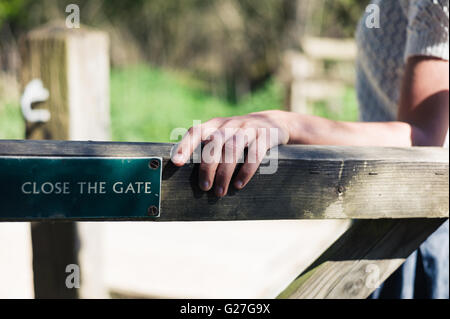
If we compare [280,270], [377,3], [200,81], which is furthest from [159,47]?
[377,3]

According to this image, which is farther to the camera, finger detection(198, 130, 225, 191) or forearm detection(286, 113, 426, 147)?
forearm detection(286, 113, 426, 147)

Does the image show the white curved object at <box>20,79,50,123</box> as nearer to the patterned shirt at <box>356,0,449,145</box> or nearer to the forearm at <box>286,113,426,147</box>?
the patterned shirt at <box>356,0,449,145</box>

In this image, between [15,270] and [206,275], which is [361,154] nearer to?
[206,275]

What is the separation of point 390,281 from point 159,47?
1398 centimetres

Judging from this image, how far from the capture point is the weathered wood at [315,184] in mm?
968

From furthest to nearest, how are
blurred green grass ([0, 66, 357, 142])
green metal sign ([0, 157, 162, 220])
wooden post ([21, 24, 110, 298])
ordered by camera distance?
blurred green grass ([0, 66, 357, 142])
wooden post ([21, 24, 110, 298])
green metal sign ([0, 157, 162, 220])

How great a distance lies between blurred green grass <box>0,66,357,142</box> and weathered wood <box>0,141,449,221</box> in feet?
19.4

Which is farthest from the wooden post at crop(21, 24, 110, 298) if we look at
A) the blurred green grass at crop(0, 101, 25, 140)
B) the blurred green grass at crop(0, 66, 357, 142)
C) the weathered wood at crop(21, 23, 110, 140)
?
the blurred green grass at crop(0, 66, 357, 142)

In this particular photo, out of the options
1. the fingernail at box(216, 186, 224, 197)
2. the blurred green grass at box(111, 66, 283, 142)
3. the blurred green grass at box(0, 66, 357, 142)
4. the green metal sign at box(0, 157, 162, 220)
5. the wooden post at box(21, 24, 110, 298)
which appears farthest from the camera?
the blurred green grass at box(111, 66, 283, 142)

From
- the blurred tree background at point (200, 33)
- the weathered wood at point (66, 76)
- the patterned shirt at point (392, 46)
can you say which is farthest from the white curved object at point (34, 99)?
the blurred tree background at point (200, 33)

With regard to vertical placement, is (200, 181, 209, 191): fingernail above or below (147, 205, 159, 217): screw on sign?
above

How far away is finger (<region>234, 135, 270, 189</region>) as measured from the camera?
38.8 inches

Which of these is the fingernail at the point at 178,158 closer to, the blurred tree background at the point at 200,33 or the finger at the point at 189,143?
the finger at the point at 189,143

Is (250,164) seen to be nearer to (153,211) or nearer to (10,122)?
(153,211)
